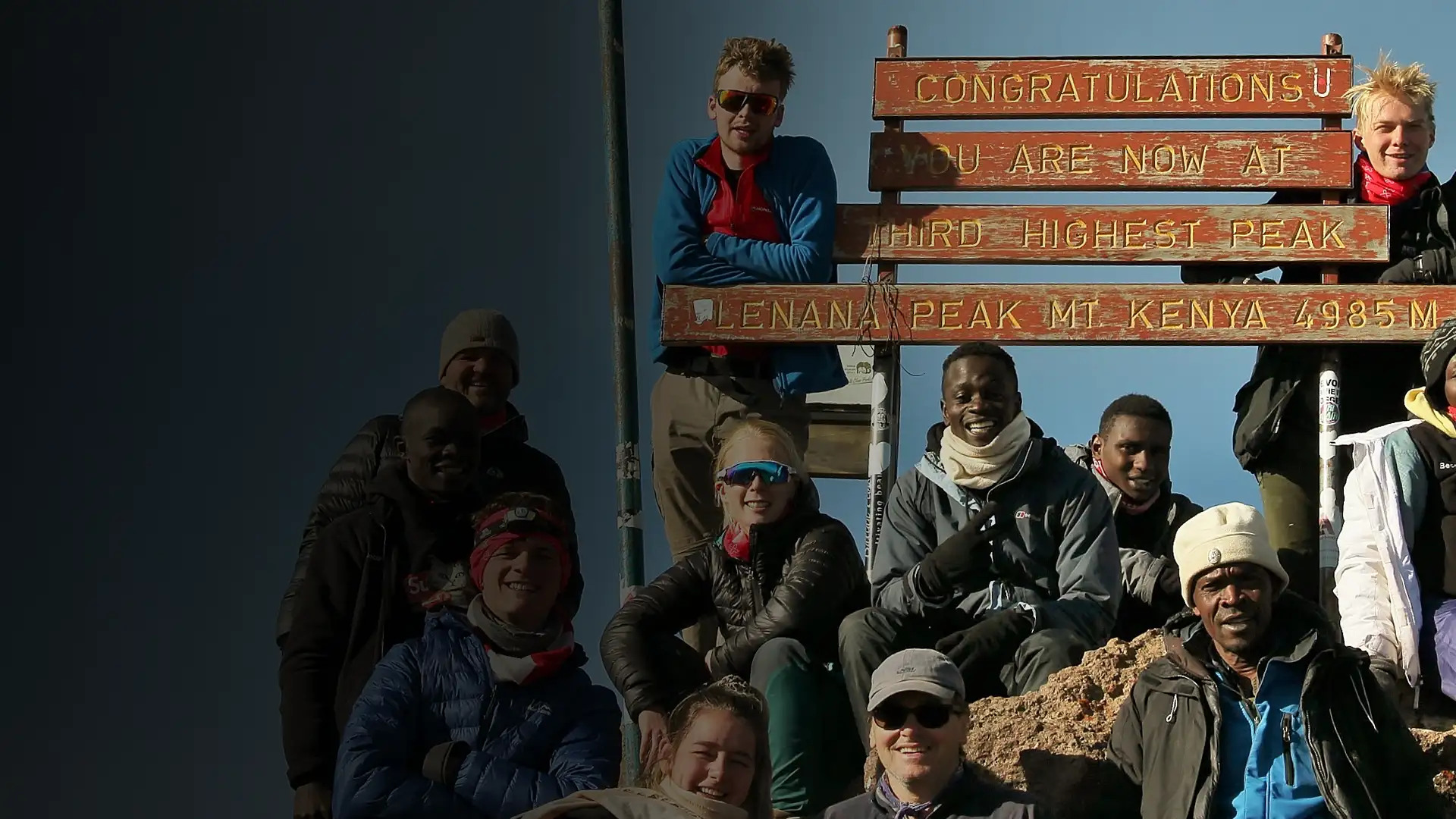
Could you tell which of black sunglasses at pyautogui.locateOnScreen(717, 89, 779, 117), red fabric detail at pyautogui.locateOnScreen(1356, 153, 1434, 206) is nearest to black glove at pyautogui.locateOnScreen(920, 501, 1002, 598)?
black sunglasses at pyautogui.locateOnScreen(717, 89, 779, 117)

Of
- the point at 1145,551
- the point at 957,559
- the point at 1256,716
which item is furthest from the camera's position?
the point at 1145,551

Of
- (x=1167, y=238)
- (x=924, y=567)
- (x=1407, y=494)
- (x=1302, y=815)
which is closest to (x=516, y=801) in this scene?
(x=924, y=567)

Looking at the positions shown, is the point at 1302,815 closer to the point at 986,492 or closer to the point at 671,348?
the point at 986,492

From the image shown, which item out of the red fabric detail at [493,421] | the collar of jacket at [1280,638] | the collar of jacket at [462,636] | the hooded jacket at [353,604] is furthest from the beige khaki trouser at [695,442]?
the collar of jacket at [1280,638]

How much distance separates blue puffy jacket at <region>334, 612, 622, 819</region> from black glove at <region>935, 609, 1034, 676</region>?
0.96 meters

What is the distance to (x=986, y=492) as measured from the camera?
5.69 m

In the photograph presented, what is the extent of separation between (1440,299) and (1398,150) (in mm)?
594

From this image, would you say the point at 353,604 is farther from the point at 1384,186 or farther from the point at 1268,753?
the point at 1384,186

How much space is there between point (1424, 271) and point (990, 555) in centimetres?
304

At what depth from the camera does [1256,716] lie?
4.65 m

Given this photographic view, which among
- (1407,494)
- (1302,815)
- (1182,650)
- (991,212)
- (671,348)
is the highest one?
(991,212)

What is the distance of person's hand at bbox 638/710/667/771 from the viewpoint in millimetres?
5137

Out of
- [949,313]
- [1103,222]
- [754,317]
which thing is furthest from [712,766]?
[1103,222]

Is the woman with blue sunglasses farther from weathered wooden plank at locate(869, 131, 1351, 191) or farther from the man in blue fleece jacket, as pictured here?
weathered wooden plank at locate(869, 131, 1351, 191)
